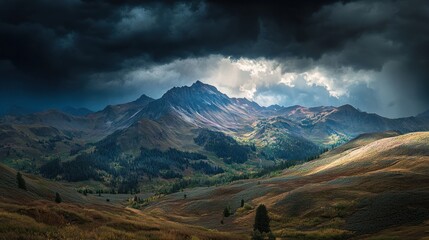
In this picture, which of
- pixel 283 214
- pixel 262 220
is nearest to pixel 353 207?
pixel 283 214

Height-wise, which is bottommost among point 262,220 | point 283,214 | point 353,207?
point 283,214

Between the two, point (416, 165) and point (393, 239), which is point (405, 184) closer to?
point (416, 165)

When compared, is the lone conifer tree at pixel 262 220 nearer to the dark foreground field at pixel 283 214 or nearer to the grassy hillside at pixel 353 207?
the grassy hillside at pixel 353 207

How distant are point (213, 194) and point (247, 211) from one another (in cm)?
7580

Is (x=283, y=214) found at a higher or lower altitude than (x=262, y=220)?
lower

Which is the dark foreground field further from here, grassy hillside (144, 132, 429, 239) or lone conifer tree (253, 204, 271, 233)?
lone conifer tree (253, 204, 271, 233)

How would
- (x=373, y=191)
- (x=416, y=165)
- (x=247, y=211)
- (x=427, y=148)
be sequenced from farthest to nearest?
(x=427, y=148), (x=416, y=165), (x=247, y=211), (x=373, y=191)

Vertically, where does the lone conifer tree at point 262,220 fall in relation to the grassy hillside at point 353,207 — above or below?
above

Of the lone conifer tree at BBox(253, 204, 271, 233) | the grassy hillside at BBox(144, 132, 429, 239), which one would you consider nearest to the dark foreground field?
the grassy hillside at BBox(144, 132, 429, 239)

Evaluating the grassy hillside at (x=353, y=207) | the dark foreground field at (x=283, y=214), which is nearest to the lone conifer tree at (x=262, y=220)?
the grassy hillside at (x=353, y=207)

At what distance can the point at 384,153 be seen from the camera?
6988 inches

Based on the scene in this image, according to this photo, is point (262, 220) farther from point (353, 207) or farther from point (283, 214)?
point (283, 214)

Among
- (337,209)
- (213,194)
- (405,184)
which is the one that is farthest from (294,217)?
(213,194)

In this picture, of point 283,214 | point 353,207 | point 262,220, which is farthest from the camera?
point 283,214
